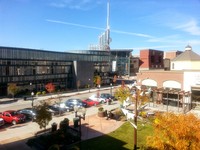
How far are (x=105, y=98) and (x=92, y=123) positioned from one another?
54.3 feet

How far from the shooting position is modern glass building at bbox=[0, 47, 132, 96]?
160 ft

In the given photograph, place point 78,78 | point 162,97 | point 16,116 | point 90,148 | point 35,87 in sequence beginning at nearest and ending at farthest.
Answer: point 90,148
point 16,116
point 162,97
point 35,87
point 78,78

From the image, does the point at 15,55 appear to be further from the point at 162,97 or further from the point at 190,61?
the point at 190,61

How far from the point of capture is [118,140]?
23.3 metres

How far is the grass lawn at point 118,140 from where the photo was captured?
21.3 m

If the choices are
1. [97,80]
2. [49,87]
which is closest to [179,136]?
[49,87]

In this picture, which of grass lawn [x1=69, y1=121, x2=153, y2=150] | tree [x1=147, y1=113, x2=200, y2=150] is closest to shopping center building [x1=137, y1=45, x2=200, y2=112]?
grass lawn [x1=69, y1=121, x2=153, y2=150]

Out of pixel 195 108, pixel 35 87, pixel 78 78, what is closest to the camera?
pixel 195 108

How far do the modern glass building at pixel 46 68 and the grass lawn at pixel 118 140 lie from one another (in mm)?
31382

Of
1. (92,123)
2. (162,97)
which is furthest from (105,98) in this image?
(92,123)

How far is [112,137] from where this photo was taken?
24.1 meters

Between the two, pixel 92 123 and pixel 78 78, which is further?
pixel 78 78

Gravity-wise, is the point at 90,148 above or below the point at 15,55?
below

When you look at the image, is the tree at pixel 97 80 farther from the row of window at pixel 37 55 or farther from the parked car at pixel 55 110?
the parked car at pixel 55 110
